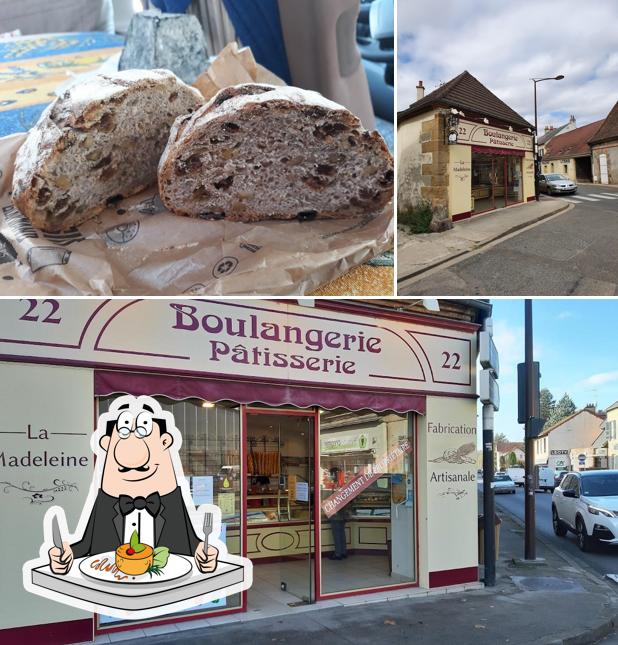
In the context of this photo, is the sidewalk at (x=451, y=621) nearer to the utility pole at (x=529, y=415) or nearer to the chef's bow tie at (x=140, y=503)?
the chef's bow tie at (x=140, y=503)

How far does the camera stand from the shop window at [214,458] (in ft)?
18.4

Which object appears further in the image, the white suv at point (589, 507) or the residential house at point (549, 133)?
the white suv at point (589, 507)

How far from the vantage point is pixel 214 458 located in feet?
18.9

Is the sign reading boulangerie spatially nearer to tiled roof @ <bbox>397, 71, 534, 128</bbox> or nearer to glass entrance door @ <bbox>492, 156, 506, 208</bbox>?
glass entrance door @ <bbox>492, 156, 506, 208</bbox>

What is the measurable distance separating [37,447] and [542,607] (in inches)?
172

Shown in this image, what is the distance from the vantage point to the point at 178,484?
549cm

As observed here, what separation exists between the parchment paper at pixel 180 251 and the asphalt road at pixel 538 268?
1.81m

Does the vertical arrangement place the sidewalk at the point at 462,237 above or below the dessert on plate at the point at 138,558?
above

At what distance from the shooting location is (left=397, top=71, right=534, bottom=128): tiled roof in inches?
229

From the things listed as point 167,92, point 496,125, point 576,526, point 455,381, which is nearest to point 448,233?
point 455,381

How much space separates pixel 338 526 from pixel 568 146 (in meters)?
5.41

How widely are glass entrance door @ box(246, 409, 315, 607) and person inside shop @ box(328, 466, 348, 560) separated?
0.24 m

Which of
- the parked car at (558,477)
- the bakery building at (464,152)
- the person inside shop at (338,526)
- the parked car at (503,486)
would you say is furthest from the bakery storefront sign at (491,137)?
the parked car at (503,486)

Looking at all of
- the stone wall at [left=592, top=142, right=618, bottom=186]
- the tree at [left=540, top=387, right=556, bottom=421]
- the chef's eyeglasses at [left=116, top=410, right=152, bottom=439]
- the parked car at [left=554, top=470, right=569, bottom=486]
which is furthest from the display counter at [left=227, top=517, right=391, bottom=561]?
the tree at [left=540, top=387, right=556, bottom=421]
